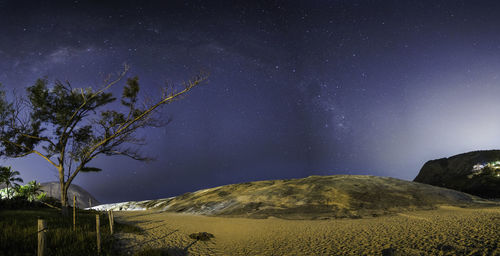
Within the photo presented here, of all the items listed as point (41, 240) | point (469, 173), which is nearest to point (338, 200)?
point (41, 240)

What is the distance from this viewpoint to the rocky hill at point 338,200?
18.7 m

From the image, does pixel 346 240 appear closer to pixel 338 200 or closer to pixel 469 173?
pixel 338 200

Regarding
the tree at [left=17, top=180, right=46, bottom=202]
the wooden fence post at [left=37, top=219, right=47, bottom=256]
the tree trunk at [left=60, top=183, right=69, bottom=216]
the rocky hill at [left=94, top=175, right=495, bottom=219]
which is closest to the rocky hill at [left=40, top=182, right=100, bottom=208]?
the tree at [left=17, top=180, right=46, bottom=202]

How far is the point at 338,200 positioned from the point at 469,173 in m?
39.2

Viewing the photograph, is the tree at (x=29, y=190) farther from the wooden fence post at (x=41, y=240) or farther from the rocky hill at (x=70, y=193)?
the rocky hill at (x=70, y=193)

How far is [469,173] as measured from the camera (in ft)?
138

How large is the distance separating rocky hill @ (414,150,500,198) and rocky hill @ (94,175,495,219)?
22733mm

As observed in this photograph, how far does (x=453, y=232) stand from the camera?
9.95m

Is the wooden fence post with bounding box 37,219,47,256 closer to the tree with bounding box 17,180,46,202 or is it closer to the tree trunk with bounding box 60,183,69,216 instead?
the tree trunk with bounding box 60,183,69,216

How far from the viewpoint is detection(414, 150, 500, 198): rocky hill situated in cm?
3691

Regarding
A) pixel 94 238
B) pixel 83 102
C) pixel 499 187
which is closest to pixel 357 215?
pixel 94 238

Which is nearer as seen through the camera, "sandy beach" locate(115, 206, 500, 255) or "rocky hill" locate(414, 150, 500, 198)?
"sandy beach" locate(115, 206, 500, 255)

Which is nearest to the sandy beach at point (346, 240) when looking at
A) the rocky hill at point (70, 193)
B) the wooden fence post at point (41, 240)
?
the wooden fence post at point (41, 240)

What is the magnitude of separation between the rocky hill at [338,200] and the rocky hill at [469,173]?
22733mm
